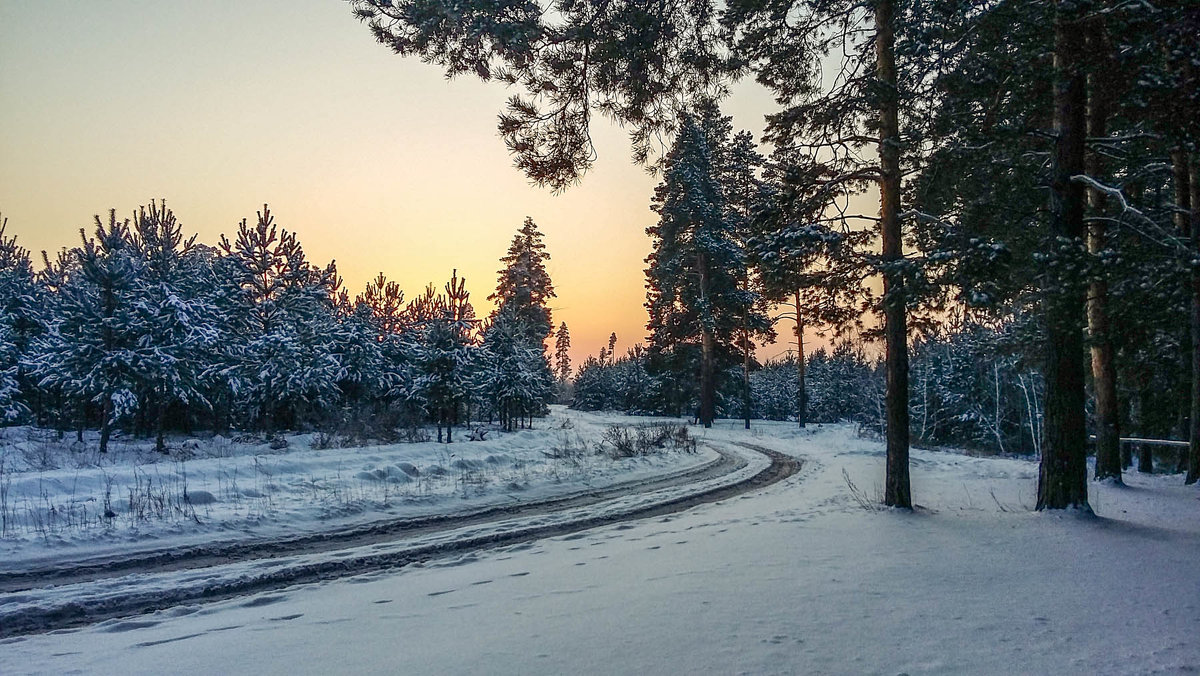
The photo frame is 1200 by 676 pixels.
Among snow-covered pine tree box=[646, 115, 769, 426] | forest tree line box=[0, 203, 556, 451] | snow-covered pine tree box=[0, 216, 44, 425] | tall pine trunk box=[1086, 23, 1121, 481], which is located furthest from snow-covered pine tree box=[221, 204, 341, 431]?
tall pine trunk box=[1086, 23, 1121, 481]

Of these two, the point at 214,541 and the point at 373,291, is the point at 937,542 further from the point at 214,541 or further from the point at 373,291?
the point at 373,291

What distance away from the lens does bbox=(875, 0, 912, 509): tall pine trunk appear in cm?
909

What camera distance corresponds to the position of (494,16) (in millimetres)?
6035

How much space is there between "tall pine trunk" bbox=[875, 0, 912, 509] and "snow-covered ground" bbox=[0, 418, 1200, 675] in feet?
5.33

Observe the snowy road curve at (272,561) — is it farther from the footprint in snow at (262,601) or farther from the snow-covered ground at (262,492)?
the snow-covered ground at (262,492)

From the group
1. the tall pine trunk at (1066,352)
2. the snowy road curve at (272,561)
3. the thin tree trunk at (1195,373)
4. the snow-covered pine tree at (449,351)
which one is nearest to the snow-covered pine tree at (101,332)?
the snow-covered pine tree at (449,351)

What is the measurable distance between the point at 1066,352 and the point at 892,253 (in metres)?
2.54

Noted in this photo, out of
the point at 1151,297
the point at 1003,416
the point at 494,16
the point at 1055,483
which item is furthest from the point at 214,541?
the point at 1003,416

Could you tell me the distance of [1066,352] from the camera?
7953 millimetres

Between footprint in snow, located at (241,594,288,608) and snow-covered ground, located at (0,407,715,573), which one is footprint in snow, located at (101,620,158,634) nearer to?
footprint in snow, located at (241,594,288,608)

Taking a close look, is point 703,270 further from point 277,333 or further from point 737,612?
point 737,612

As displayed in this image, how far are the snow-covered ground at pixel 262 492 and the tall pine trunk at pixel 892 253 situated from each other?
244 inches

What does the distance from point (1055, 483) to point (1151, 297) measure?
5137mm

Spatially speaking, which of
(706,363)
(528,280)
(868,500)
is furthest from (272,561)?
(528,280)
